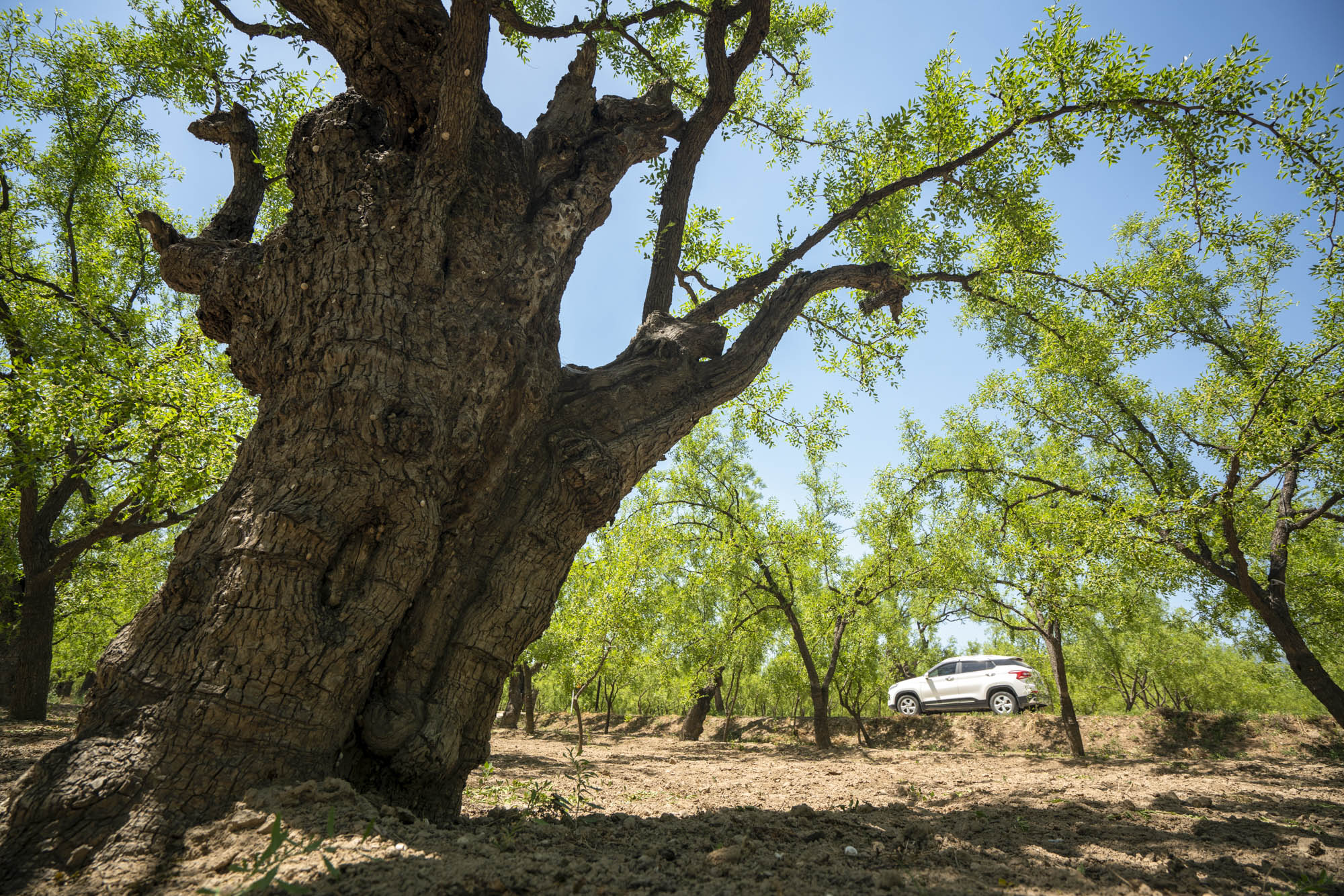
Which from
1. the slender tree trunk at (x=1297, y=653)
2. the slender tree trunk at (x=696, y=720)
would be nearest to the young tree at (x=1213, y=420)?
the slender tree trunk at (x=1297, y=653)

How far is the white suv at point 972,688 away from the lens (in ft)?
47.4

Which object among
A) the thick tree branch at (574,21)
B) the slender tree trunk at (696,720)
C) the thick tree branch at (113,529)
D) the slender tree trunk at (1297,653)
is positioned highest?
the thick tree branch at (574,21)

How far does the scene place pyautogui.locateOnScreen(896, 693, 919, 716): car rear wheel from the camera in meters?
16.3

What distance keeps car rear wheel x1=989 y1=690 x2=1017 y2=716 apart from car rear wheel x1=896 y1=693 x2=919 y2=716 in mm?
1984

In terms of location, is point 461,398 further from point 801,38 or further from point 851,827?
point 801,38

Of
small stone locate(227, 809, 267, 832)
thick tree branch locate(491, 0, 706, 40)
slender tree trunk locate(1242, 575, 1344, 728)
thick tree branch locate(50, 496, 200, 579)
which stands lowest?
small stone locate(227, 809, 267, 832)

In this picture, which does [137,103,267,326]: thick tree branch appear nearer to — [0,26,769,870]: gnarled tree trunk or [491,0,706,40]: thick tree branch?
[0,26,769,870]: gnarled tree trunk

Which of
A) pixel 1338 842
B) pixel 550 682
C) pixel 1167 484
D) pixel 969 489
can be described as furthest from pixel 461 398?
pixel 550 682

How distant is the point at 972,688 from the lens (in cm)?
1505

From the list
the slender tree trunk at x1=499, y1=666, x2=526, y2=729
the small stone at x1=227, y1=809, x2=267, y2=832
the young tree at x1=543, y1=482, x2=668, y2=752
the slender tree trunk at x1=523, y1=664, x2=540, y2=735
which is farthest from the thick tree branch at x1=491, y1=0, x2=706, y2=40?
the slender tree trunk at x1=499, y1=666, x2=526, y2=729

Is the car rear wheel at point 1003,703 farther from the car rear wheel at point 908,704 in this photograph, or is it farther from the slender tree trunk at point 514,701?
the slender tree trunk at point 514,701

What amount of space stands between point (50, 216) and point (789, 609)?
1556 cm

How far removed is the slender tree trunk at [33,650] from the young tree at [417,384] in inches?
368

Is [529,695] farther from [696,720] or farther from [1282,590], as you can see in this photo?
[1282,590]
